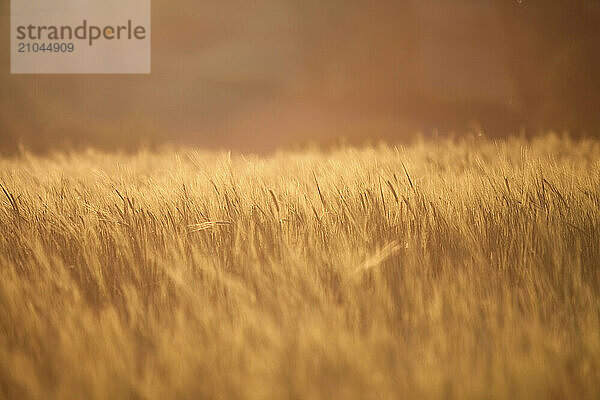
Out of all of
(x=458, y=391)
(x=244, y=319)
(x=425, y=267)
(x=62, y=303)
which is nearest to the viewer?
(x=458, y=391)

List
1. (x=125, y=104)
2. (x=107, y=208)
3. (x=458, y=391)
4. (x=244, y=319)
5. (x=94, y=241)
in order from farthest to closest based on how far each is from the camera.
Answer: (x=125, y=104) → (x=107, y=208) → (x=94, y=241) → (x=244, y=319) → (x=458, y=391)

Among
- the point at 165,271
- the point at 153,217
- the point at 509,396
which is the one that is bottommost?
the point at 509,396

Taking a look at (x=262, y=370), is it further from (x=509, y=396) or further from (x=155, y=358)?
(x=509, y=396)

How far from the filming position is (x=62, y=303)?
2.90 ft

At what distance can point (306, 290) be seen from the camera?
0.90 metres

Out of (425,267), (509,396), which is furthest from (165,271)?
(509,396)

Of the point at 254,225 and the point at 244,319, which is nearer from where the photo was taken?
the point at 244,319

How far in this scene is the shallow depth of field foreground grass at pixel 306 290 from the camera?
0.68 m

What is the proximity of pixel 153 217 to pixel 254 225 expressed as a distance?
0.89ft

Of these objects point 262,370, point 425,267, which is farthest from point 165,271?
point 425,267

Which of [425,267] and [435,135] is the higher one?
[435,135]

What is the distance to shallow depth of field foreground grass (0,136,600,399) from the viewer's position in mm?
678

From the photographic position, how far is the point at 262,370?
0.67m

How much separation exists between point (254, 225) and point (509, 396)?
73cm
